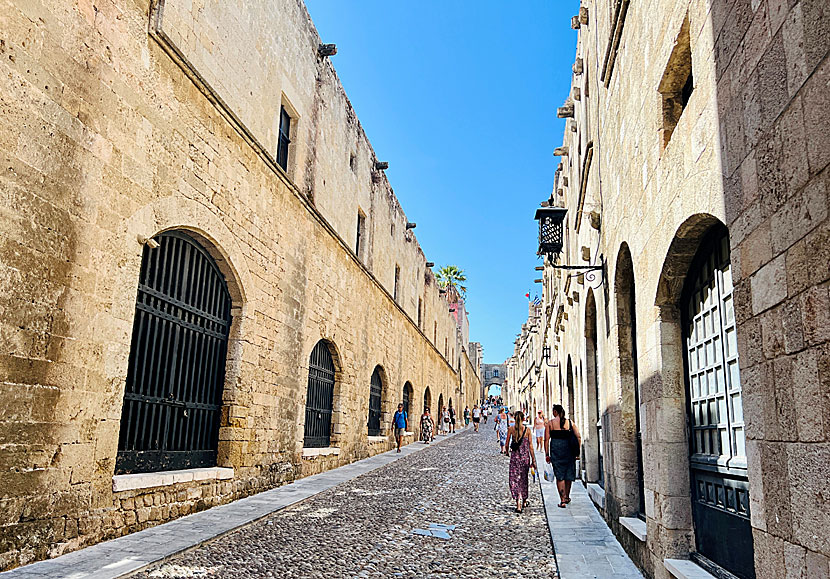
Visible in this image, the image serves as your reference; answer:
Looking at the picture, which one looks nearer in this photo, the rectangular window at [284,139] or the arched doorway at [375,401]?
the rectangular window at [284,139]

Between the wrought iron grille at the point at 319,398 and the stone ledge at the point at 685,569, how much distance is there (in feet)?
27.2

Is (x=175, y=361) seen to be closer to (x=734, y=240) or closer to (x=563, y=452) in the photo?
(x=563, y=452)

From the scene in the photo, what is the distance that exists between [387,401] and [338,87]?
30.3 ft

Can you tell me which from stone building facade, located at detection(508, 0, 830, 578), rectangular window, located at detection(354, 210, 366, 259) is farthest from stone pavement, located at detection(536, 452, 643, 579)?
rectangular window, located at detection(354, 210, 366, 259)

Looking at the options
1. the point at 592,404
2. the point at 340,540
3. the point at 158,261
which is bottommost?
the point at 340,540

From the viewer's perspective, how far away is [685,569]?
382cm

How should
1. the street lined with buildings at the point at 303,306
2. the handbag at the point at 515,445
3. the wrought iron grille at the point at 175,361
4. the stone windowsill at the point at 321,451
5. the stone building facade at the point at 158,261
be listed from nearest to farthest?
the street lined with buildings at the point at 303,306 < the stone building facade at the point at 158,261 < the wrought iron grille at the point at 175,361 < the handbag at the point at 515,445 < the stone windowsill at the point at 321,451

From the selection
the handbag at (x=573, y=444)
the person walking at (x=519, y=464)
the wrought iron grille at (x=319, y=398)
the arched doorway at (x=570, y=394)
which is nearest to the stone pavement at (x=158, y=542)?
the wrought iron grille at (x=319, y=398)

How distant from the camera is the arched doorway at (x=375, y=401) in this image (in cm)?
1656

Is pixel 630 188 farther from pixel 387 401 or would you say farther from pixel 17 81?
pixel 387 401

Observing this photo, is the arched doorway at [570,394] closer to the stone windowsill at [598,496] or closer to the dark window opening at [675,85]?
the stone windowsill at [598,496]

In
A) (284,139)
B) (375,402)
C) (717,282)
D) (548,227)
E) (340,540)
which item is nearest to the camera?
(717,282)

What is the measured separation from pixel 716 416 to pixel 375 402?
1388 cm

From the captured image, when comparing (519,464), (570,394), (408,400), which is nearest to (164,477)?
(519,464)
